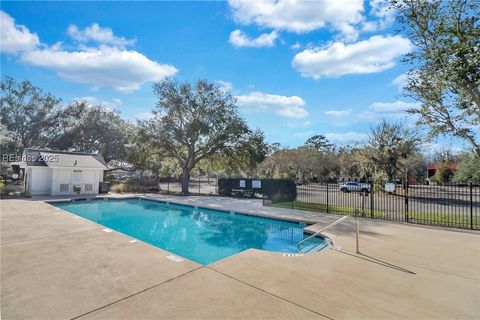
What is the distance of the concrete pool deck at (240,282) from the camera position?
3029mm

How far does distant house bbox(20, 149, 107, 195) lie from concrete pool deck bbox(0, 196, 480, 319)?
464 inches

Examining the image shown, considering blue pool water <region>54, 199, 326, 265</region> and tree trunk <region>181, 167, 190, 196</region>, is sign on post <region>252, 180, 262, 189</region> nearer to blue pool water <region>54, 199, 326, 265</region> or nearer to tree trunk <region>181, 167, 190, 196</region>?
blue pool water <region>54, 199, 326, 265</region>

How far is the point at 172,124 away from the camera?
61.9 feet

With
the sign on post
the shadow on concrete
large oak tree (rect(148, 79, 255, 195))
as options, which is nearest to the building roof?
large oak tree (rect(148, 79, 255, 195))

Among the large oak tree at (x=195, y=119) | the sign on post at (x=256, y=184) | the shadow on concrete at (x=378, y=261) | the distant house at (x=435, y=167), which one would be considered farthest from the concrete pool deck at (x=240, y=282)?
the distant house at (x=435, y=167)

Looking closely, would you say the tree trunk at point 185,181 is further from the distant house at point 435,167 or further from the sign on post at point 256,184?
the distant house at point 435,167

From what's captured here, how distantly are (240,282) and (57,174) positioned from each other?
1735 cm

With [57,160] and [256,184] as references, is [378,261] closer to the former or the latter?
[256,184]

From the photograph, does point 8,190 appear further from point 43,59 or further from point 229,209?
point 229,209

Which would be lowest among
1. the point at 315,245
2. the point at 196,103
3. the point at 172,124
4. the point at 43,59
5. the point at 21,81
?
the point at 315,245

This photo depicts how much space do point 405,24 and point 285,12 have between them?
370cm

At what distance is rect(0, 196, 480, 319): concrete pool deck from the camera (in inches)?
119

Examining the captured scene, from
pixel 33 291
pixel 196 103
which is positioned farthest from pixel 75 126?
pixel 33 291

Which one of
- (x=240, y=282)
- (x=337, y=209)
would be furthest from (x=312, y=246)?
(x=337, y=209)
